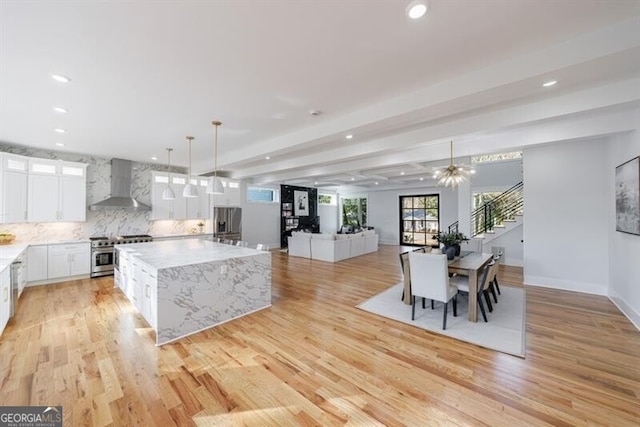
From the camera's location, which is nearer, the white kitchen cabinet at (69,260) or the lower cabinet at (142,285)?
the lower cabinet at (142,285)

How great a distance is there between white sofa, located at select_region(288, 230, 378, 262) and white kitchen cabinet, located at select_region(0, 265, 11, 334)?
6.29 metres

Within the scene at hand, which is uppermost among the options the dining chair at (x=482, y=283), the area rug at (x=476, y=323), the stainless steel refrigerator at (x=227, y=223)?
the stainless steel refrigerator at (x=227, y=223)

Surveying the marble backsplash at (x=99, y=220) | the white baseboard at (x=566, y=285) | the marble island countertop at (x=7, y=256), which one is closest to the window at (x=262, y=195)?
the marble backsplash at (x=99, y=220)

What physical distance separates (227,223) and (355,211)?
7.72 m

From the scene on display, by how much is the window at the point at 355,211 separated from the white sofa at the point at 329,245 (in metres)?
4.15

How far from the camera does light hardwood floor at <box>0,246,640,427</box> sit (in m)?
1.92

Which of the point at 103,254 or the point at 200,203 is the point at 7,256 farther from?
the point at 200,203

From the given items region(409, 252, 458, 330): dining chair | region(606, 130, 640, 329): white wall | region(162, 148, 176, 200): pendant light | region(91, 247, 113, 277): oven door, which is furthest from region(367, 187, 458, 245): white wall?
region(91, 247, 113, 277): oven door

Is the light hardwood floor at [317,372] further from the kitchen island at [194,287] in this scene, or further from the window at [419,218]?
the window at [419,218]

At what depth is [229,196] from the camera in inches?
334

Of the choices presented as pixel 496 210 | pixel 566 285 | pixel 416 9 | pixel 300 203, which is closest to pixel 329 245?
pixel 300 203

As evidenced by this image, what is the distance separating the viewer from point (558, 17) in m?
1.96

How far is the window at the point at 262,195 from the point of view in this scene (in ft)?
33.0

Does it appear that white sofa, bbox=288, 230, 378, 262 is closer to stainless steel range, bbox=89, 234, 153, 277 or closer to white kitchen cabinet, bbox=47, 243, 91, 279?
stainless steel range, bbox=89, 234, 153, 277
